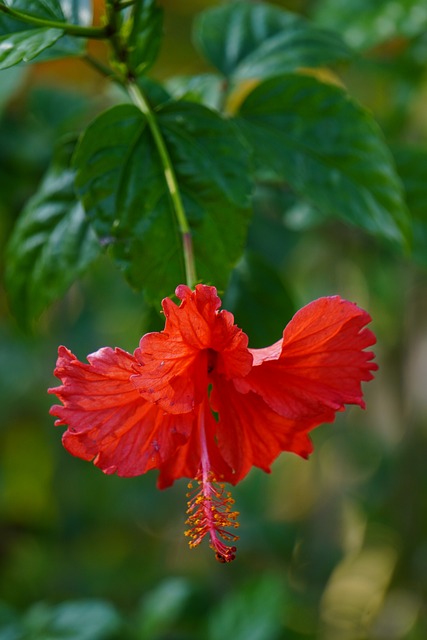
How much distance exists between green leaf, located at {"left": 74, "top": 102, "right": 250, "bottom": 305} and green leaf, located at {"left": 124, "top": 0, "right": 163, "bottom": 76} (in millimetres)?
84

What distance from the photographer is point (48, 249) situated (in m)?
1.07

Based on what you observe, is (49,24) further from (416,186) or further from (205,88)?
(416,186)

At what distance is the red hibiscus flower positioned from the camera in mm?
771

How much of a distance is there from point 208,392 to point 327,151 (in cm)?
35

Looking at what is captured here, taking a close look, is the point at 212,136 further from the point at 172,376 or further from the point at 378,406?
the point at 378,406

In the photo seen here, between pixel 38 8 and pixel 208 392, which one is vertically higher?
pixel 38 8

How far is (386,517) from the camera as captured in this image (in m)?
2.06

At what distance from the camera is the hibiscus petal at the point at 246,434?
0.87 meters

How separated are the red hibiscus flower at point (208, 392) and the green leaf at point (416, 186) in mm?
433

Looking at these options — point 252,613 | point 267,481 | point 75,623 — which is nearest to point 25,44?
point 75,623

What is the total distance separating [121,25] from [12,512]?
5.04ft

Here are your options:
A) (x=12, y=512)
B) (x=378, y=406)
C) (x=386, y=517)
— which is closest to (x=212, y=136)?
(x=386, y=517)

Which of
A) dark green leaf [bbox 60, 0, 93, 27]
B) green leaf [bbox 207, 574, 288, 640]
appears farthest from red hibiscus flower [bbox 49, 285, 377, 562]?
green leaf [bbox 207, 574, 288, 640]

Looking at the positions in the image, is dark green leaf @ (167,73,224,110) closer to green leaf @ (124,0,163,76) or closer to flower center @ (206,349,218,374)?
green leaf @ (124,0,163,76)
